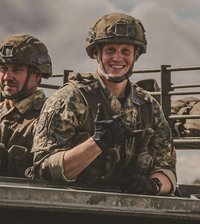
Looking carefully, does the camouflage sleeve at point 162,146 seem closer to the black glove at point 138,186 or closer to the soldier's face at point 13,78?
→ the black glove at point 138,186

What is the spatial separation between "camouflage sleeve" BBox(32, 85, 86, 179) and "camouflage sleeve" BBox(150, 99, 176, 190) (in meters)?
0.69

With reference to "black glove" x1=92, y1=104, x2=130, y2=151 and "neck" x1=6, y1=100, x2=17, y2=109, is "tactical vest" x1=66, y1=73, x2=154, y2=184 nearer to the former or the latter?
"black glove" x1=92, y1=104, x2=130, y2=151

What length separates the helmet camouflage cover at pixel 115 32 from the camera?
4.66m

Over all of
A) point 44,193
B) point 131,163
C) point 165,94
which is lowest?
point 44,193

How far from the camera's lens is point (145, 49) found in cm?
497

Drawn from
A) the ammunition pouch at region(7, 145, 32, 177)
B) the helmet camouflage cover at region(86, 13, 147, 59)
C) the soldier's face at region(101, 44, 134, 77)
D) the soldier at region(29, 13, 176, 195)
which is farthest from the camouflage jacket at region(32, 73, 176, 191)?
the ammunition pouch at region(7, 145, 32, 177)

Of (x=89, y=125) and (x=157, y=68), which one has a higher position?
(x=157, y=68)

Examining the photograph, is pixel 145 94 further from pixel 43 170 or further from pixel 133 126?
pixel 43 170

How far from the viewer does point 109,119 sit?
4.44 meters

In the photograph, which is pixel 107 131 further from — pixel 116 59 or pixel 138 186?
pixel 116 59

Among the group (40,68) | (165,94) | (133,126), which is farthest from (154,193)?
(165,94)

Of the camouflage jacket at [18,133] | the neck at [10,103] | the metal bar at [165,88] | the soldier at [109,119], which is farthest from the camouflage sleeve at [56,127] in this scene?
the metal bar at [165,88]

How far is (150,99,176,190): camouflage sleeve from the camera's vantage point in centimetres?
482

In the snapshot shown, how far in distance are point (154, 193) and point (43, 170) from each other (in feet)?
2.35
